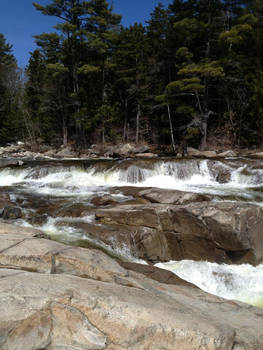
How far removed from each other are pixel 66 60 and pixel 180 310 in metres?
26.3

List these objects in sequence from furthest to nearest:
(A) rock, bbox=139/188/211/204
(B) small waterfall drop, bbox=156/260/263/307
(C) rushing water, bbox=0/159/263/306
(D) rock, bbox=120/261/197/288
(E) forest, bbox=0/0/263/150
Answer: (E) forest, bbox=0/0/263/150
(A) rock, bbox=139/188/211/204
(C) rushing water, bbox=0/159/263/306
(B) small waterfall drop, bbox=156/260/263/307
(D) rock, bbox=120/261/197/288

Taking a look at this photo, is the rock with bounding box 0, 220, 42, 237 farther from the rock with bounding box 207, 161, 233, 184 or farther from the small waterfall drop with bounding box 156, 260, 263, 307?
the rock with bounding box 207, 161, 233, 184

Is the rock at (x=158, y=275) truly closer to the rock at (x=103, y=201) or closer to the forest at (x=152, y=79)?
the rock at (x=103, y=201)

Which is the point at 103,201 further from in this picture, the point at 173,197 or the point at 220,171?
the point at 220,171

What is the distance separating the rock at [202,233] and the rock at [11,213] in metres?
2.98

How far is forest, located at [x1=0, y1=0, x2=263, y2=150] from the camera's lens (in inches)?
737

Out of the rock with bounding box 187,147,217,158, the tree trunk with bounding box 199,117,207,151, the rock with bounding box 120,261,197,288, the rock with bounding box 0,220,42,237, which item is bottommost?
the rock with bounding box 120,261,197,288

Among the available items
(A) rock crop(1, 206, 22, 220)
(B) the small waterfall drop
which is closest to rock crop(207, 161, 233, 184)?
(B) the small waterfall drop

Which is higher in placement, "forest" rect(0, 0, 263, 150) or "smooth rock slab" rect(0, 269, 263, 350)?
"forest" rect(0, 0, 263, 150)

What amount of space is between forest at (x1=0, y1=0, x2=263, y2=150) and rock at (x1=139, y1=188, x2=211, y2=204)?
12.5 m

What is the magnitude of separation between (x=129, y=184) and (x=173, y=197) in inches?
170

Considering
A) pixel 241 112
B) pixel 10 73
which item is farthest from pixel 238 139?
pixel 10 73

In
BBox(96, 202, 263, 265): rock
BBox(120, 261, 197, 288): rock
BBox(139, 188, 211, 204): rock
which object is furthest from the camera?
BBox(139, 188, 211, 204): rock

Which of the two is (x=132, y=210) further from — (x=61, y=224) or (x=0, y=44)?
(x=0, y=44)
